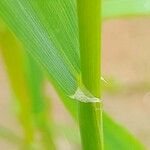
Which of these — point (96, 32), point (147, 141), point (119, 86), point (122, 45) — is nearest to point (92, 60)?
point (96, 32)

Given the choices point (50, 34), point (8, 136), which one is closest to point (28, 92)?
point (8, 136)

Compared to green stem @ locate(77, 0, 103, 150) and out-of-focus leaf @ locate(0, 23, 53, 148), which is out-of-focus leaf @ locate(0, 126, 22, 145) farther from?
green stem @ locate(77, 0, 103, 150)

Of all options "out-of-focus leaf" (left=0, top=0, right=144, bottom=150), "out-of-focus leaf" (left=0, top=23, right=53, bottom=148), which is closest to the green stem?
"out-of-focus leaf" (left=0, top=0, right=144, bottom=150)

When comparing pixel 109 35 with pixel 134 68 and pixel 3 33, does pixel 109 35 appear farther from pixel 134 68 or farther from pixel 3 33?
pixel 3 33

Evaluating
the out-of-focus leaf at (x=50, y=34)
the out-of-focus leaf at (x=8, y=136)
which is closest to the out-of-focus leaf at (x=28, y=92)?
the out-of-focus leaf at (x=8, y=136)

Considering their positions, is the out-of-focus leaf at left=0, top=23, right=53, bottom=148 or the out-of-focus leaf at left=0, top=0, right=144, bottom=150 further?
the out-of-focus leaf at left=0, top=23, right=53, bottom=148

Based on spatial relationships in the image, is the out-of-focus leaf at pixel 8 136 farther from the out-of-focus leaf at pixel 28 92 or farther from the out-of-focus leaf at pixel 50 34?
the out-of-focus leaf at pixel 50 34
